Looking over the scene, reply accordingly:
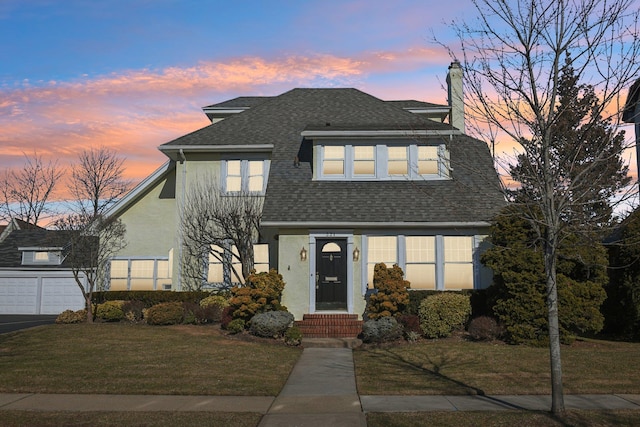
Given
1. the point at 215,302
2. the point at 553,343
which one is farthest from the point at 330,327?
the point at 553,343

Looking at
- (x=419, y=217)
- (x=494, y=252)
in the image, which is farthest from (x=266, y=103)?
(x=494, y=252)

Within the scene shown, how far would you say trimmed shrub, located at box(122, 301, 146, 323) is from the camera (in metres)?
20.3

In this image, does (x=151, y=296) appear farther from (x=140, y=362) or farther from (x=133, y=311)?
(x=140, y=362)

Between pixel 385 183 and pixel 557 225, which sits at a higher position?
pixel 385 183

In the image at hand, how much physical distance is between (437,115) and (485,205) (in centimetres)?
894

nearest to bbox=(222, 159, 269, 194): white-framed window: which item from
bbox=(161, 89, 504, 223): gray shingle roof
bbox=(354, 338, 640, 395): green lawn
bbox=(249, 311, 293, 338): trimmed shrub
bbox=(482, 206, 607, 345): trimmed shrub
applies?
bbox=(161, 89, 504, 223): gray shingle roof

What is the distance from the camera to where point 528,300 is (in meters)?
15.1

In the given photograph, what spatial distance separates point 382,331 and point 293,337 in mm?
2600

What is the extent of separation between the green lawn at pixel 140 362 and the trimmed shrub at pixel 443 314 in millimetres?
4067

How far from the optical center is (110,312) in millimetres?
20172

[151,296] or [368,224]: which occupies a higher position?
[368,224]

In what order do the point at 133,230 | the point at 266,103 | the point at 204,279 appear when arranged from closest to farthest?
the point at 204,279 → the point at 133,230 → the point at 266,103

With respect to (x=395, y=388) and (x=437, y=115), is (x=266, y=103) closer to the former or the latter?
(x=437, y=115)

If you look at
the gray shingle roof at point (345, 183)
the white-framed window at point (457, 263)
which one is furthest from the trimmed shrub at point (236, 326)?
the white-framed window at point (457, 263)
